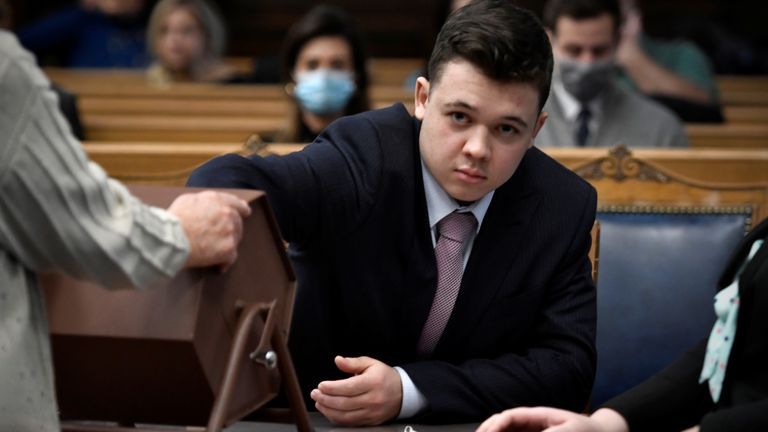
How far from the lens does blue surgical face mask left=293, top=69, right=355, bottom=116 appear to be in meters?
4.27

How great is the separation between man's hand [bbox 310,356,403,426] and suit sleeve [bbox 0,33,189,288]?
1.73 feet

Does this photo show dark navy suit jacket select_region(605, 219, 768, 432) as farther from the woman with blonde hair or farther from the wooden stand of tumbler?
the woman with blonde hair

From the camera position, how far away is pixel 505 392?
2.20m

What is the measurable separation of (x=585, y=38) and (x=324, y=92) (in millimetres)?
968

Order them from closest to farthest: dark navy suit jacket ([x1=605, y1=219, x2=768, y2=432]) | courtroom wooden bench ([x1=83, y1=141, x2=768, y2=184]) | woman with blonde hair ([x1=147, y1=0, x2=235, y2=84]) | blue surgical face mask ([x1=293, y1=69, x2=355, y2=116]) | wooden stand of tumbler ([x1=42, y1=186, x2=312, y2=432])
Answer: wooden stand of tumbler ([x1=42, y1=186, x2=312, y2=432]) < dark navy suit jacket ([x1=605, y1=219, x2=768, y2=432]) < courtroom wooden bench ([x1=83, y1=141, x2=768, y2=184]) < blue surgical face mask ([x1=293, y1=69, x2=355, y2=116]) < woman with blonde hair ([x1=147, y1=0, x2=235, y2=84])

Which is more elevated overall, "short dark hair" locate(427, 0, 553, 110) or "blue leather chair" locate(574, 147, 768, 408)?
"short dark hair" locate(427, 0, 553, 110)

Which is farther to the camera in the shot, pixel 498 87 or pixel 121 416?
pixel 498 87

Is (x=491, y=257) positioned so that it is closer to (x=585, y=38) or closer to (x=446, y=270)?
(x=446, y=270)

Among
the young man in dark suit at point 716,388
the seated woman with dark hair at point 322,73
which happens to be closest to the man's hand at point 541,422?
the young man in dark suit at point 716,388

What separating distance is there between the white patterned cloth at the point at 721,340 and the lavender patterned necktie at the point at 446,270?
50cm

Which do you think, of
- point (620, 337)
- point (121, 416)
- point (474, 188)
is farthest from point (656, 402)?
point (620, 337)

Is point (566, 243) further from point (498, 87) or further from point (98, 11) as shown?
point (98, 11)

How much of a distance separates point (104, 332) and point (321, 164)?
71 cm

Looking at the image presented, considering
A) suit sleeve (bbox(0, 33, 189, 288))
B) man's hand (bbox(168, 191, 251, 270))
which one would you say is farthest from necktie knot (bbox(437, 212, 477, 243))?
suit sleeve (bbox(0, 33, 189, 288))
